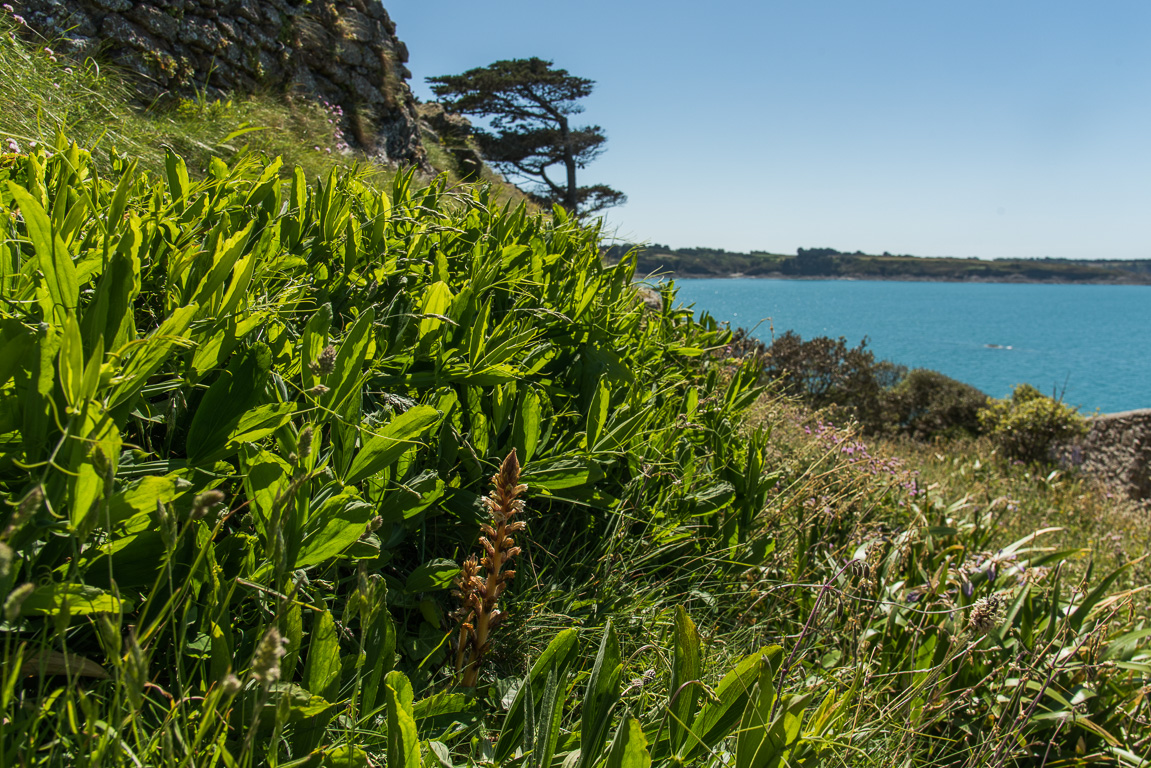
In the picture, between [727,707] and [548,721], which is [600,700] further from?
[727,707]

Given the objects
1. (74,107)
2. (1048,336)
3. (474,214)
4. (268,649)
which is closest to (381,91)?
(74,107)

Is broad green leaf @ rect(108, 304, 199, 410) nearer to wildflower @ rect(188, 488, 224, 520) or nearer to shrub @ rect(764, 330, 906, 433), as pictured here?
wildflower @ rect(188, 488, 224, 520)

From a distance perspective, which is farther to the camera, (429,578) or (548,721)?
(429,578)

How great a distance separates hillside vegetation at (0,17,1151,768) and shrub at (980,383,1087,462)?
9492 mm

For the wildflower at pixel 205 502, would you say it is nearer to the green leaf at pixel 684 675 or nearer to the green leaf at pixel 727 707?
the green leaf at pixel 684 675

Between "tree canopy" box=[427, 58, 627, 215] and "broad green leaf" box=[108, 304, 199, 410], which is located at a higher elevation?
"tree canopy" box=[427, 58, 627, 215]

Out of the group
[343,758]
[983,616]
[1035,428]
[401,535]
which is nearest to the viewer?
[343,758]

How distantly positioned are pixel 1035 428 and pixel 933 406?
2.40m

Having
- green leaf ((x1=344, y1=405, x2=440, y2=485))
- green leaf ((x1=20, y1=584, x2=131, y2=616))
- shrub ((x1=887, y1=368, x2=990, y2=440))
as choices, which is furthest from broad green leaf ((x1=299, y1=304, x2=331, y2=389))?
shrub ((x1=887, y1=368, x2=990, y2=440))

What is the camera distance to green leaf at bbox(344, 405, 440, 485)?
109cm

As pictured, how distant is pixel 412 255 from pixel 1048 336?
280 feet

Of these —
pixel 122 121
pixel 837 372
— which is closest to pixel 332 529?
pixel 122 121

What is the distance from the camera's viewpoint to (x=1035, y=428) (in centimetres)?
1081

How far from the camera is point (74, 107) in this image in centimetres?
377
